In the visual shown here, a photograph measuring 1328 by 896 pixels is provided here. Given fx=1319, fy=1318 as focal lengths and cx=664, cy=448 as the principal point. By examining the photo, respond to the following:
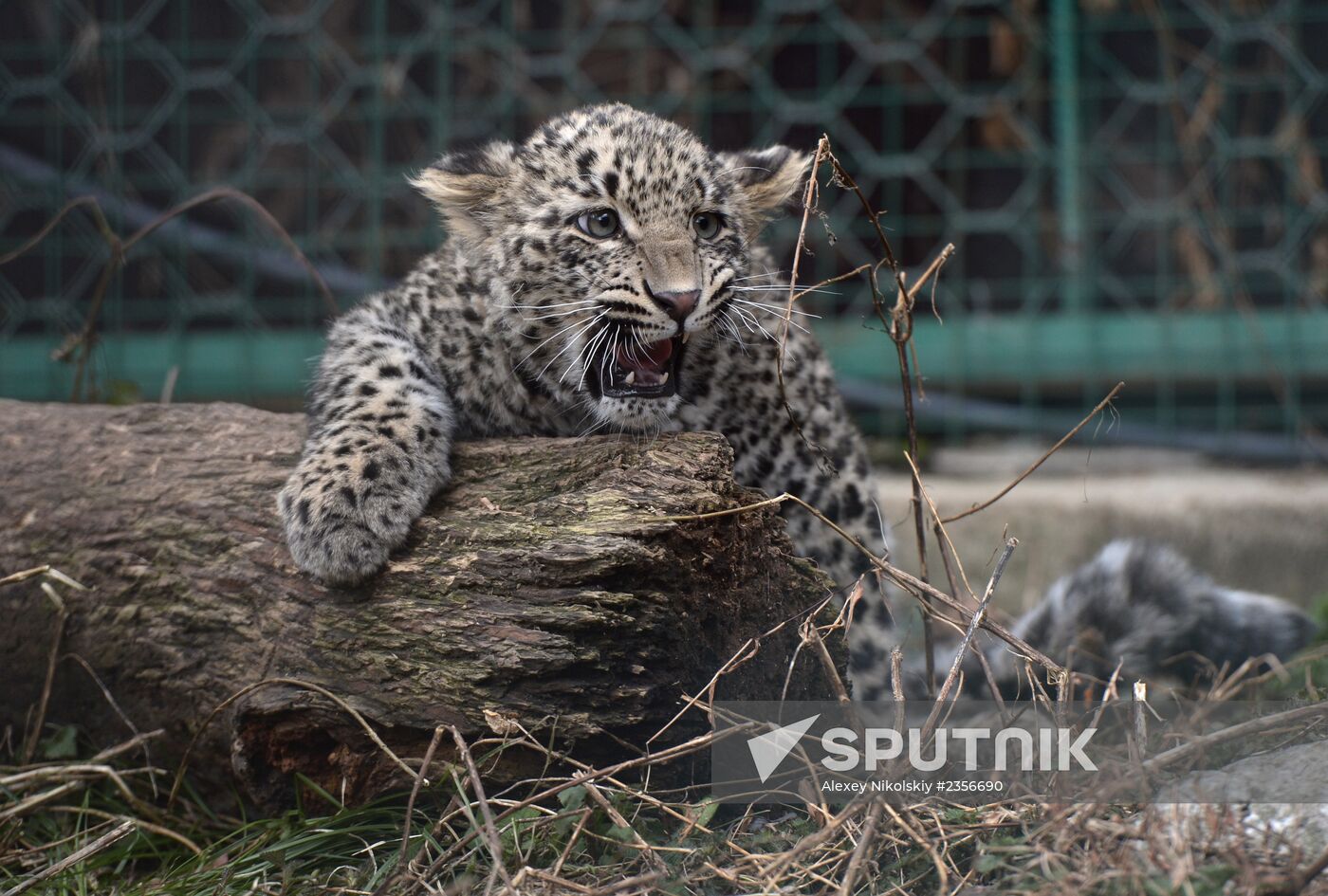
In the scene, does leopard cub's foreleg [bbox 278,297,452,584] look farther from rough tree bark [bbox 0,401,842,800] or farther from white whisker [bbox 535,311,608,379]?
white whisker [bbox 535,311,608,379]

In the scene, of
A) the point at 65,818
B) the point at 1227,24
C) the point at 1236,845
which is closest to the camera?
the point at 1236,845

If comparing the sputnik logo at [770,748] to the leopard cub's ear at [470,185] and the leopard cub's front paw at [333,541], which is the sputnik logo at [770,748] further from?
the leopard cub's ear at [470,185]

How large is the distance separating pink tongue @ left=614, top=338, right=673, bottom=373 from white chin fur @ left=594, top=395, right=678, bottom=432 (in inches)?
3.5

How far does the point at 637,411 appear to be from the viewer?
2.73 meters

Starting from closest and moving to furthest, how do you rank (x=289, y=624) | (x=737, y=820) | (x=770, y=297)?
1. (x=737, y=820)
2. (x=289, y=624)
3. (x=770, y=297)

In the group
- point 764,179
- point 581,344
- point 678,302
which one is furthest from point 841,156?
point 678,302

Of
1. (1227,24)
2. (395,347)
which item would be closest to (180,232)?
(395,347)

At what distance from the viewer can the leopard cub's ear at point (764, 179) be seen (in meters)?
3.23

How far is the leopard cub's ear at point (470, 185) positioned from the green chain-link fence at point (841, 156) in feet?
6.44

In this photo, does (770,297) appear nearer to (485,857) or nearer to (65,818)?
(485,857)

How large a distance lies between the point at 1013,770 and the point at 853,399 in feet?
10.5

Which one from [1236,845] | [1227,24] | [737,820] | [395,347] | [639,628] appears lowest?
[737,820]

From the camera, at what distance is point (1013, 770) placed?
92.9 inches

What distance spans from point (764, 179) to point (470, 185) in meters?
0.72
